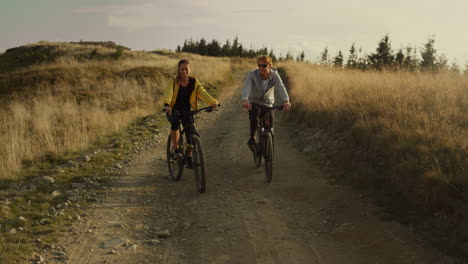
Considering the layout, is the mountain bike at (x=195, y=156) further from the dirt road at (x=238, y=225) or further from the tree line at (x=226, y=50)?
the tree line at (x=226, y=50)

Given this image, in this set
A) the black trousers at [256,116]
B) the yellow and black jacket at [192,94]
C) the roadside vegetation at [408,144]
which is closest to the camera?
the roadside vegetation at [408,144]

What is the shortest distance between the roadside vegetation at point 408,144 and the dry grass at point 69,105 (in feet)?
20.5

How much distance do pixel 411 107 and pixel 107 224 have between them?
6528 mm

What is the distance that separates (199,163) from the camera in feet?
20.1

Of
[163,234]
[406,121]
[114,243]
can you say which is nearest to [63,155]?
[114,243]

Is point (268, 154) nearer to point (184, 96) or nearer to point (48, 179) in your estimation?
point (184, 96)

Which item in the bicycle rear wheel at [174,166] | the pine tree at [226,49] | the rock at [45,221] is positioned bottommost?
the rock at [45,221]

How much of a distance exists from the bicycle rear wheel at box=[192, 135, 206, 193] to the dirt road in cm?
21

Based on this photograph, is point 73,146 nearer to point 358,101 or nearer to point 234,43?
point 358,101

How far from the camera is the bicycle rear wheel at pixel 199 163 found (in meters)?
6.04

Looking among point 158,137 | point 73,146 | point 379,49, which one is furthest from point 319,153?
point 379,49

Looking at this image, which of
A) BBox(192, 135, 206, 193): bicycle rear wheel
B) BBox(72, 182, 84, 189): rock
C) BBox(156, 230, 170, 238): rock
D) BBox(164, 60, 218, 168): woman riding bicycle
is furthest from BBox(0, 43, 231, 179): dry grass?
BBox(156, 230, 170, 238): rock

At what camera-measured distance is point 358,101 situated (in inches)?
360

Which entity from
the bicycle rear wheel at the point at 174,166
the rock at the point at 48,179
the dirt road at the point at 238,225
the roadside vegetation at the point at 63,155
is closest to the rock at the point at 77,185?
the roadside vegetation at the point at 63,155
